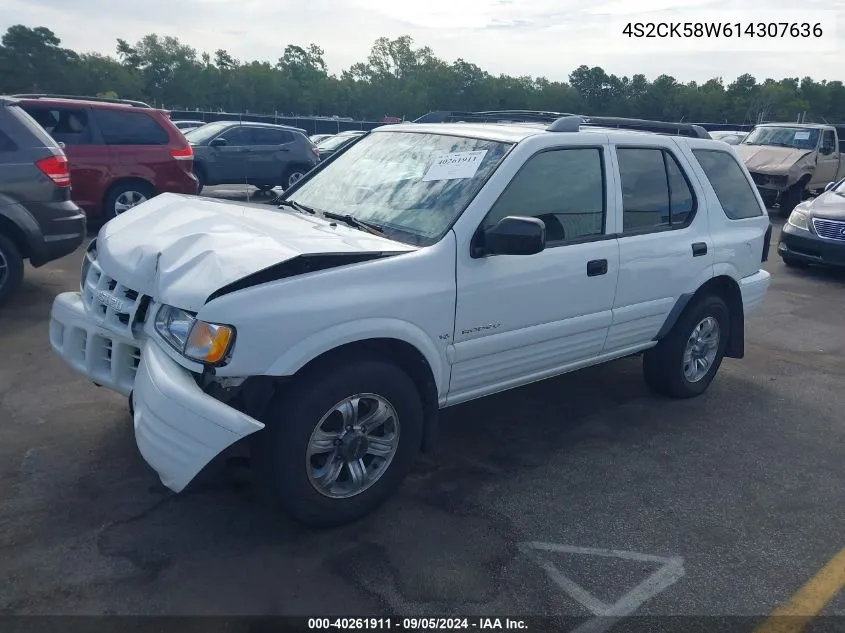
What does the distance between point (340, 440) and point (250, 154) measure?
42.2 feet

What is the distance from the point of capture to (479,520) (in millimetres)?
3361

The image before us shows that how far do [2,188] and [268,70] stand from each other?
325ft

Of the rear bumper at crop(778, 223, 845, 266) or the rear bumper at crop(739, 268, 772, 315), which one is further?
the rear bumper at crop(778, 223, 845, 266)

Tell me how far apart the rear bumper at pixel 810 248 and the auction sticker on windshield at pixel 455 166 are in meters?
7.17

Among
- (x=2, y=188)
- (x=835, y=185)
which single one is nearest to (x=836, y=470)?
(x=2, y=188)

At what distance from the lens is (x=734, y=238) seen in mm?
4945

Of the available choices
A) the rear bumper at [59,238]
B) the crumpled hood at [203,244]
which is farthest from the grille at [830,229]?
the rear bumper at [59,238]

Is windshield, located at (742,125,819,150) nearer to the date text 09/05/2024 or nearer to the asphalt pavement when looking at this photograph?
the asphalt pavement

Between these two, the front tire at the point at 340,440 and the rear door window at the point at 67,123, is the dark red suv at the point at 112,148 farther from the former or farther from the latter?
the front tire at the point at 340,440

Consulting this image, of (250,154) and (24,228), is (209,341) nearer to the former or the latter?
(24,228)

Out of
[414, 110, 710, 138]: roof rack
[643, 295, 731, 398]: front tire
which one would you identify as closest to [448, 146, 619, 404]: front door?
[643, 295, 731, 398]: front tire

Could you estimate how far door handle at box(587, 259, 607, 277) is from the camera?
13.1ft

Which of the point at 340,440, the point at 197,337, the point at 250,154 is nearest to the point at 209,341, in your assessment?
the point at 197,337

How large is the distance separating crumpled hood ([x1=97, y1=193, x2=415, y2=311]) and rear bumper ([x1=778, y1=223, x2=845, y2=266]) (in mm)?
7770
